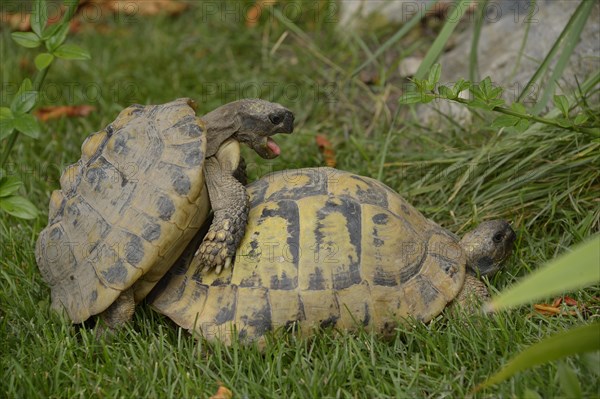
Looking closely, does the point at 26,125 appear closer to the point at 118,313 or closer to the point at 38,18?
the point at 38,18

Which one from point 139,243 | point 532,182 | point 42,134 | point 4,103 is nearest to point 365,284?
point 139,243

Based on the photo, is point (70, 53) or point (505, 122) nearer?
point (505, 122)

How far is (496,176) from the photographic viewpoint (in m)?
4.45

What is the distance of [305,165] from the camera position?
16.0 ft

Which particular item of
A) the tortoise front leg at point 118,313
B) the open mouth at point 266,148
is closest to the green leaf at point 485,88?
the open mouth at point 266,148

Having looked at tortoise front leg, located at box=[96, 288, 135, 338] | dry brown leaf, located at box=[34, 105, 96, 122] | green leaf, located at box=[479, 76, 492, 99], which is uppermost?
green leaf, located at box=[479, 76, 492, 99]

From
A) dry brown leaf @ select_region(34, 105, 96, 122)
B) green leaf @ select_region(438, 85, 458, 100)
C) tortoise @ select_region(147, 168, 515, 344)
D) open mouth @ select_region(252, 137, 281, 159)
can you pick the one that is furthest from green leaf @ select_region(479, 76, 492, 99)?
dry brown leaf @ select_region(34, 105, 96, 122)

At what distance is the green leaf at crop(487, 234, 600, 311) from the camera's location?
7.06ft

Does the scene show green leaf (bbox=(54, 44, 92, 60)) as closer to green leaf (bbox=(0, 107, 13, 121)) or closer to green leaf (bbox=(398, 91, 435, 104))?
green leaf (bbox=(0, 107, 13, 121))

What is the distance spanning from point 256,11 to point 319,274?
3.61 m

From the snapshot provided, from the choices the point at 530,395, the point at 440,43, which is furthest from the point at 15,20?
the point at 530,395

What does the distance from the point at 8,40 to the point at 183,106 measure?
358cm

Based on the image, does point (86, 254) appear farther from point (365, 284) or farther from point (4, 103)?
point (4, 103)

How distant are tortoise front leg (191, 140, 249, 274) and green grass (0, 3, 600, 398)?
37 cm
